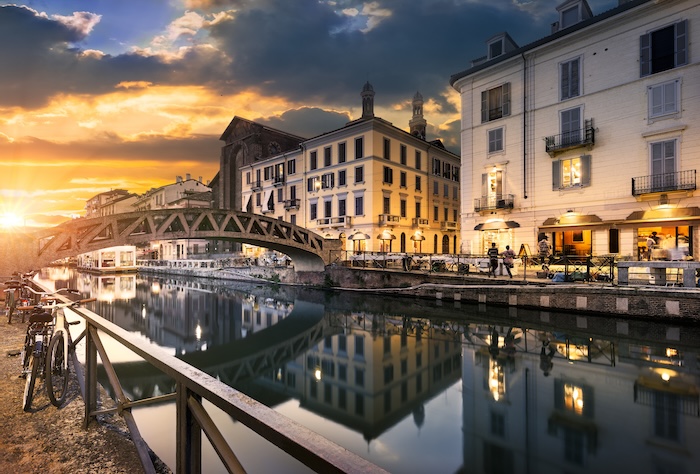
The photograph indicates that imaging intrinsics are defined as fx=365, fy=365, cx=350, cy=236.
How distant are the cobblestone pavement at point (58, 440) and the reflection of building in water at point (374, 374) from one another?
176 inches

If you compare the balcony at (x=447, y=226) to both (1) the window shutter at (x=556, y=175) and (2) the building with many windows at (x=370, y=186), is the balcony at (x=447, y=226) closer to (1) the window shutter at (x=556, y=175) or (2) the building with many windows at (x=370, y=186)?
Answer: (2) the building with many windows at (x=370, y=186)

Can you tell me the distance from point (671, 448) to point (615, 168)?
62.0ft

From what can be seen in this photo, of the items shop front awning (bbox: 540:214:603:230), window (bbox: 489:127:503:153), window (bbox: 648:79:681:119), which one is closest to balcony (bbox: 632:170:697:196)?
shop front awning (bbox: 540:214:603:230)

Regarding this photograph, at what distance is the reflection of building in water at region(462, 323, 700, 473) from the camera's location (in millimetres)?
6168

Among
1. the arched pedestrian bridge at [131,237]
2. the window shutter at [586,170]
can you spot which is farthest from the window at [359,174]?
the window shutter at [586,170]

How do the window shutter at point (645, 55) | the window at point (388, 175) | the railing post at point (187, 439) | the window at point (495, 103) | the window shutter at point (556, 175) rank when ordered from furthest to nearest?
1. the window at point (388, 175)
2. the window at point (495, 103)
3. the window shutter at point (556, 175)
4. the window shutter at point (645, 55)
5. the railing post at point (187, 439)

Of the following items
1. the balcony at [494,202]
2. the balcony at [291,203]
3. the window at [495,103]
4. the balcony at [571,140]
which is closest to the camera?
the balcony at [571,140]

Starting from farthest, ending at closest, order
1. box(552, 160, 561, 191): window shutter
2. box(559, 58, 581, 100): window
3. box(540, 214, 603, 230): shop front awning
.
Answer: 1. box(552, 160, 561, 191): window shutter
2. box(559, 58, 581, 100): window
3. box(540, 214, 603, 230): shop front awning

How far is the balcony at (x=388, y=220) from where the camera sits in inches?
1341

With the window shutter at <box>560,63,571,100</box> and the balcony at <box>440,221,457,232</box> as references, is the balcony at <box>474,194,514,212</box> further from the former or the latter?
the balcony at <box>440,221,457,232</box>


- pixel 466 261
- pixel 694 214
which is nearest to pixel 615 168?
pixel 694 214

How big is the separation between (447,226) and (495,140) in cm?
1793

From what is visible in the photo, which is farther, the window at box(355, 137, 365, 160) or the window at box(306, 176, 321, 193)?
the window at box(306, 176, 321, 193)

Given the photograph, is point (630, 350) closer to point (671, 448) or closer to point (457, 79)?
point (671, 448)
